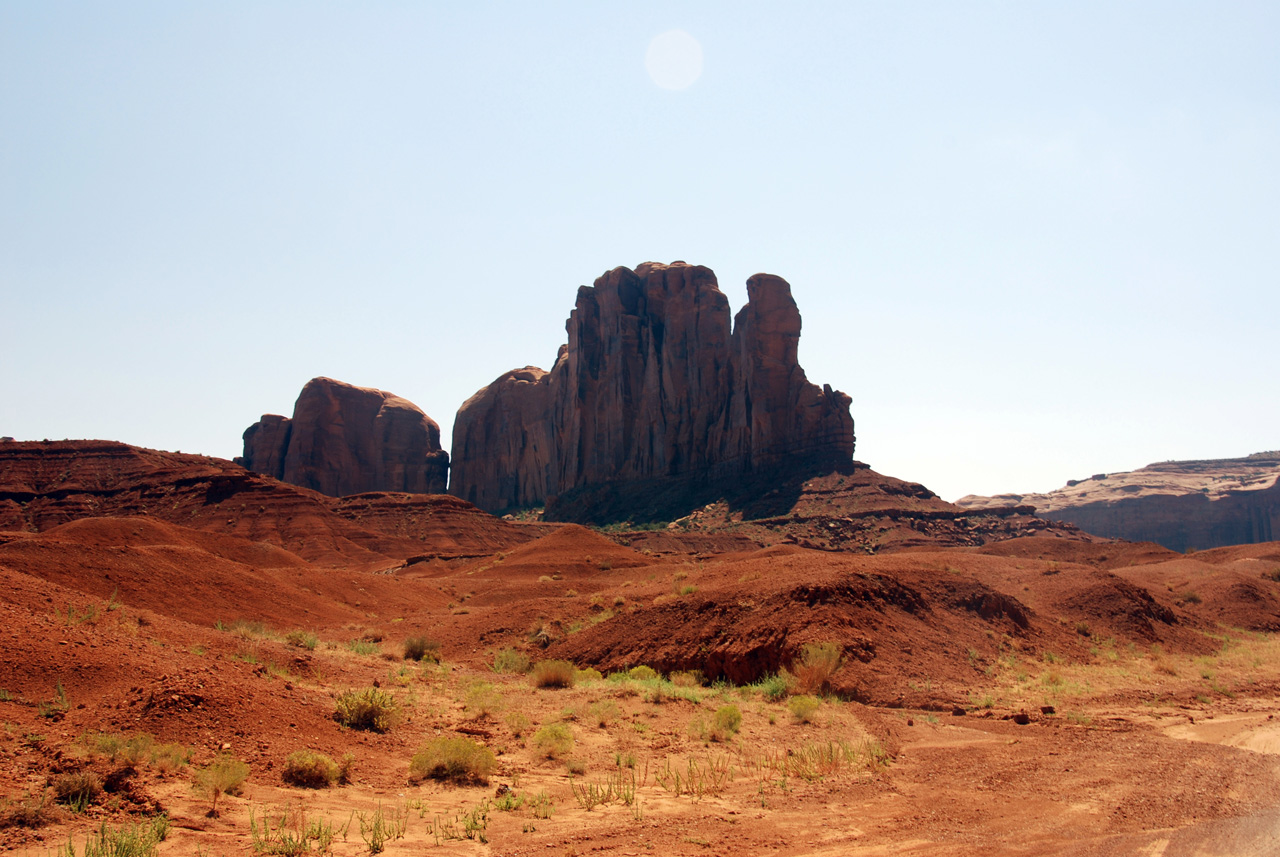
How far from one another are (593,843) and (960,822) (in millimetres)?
3802

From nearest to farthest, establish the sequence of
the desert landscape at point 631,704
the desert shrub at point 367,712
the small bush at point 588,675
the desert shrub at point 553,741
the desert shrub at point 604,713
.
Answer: the desert landscape at point 631,704
the desert shrub at point 553,741
the desert shrub at point 367,712
the desert shrub at point 604,713
the small bush at point 588,675

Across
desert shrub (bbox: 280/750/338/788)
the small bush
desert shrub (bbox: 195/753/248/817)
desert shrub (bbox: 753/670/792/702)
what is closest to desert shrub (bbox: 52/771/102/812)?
desert shrub (bbox: 195/753/248/817)

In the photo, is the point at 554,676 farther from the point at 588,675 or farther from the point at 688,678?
the point at 688,678

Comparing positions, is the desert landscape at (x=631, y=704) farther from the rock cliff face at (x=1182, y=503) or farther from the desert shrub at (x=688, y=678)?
the rock cliff face at (x=1182, y=503)

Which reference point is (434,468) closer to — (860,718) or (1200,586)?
(1200,586)

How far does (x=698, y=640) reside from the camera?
20.4 m

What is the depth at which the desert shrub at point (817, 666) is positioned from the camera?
53.8ft

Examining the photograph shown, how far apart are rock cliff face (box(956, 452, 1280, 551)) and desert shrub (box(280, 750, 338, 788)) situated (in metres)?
103

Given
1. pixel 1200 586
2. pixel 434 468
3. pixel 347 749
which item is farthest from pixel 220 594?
pixel 434 468

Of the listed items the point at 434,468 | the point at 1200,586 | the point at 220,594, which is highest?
the point at 434,468

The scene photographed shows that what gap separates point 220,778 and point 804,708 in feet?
30.9

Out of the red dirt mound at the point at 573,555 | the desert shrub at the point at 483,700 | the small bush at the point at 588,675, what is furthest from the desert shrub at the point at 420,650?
the red dirt mound at the point at 573,555

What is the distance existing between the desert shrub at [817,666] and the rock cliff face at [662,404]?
66.6 metres

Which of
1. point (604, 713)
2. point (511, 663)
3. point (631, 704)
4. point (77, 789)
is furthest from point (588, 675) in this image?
point (77, 789)
